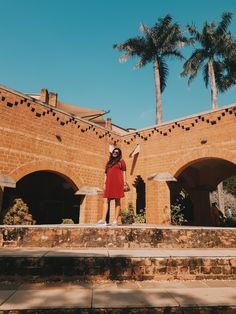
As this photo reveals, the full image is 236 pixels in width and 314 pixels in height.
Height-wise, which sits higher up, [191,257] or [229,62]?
[229,62]

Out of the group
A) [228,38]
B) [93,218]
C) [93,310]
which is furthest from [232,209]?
[93,310]

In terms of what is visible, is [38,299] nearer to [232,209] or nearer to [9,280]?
[9,280]

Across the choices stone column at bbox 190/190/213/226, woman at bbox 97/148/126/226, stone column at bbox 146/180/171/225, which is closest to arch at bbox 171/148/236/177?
stone column at bbox 146/180/171/225

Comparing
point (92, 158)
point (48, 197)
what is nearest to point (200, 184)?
point (92, 158)

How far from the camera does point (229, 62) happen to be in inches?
862

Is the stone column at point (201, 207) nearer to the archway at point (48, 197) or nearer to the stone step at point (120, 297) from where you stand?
the archway at point (48, 197)

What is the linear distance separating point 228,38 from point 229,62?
6.64 feet

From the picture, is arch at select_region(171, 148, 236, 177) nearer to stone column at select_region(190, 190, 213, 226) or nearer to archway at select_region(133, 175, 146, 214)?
archway at select_region(133, 175, 146, 214)

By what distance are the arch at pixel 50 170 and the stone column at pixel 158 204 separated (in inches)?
141

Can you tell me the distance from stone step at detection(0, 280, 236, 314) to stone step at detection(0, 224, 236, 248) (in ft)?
4.69

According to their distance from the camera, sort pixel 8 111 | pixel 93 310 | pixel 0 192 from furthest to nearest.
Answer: pixel 8 111 < pixel 0 192 < pixel 93 310

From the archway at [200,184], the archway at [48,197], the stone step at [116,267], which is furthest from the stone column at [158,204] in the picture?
the stone step at [116,267]

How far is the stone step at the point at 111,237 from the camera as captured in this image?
4715 mm

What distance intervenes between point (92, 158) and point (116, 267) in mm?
9476
